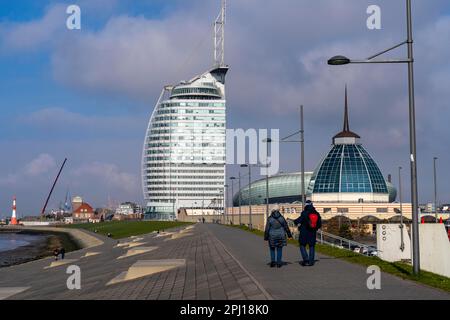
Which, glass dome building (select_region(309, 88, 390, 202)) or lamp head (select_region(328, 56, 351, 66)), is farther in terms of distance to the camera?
glass dome building (select_region(309, 88, 390, 202))

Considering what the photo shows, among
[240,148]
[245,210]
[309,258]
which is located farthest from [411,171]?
[245,210]

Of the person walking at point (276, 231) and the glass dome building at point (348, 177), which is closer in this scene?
the person walking at point (276, 231)

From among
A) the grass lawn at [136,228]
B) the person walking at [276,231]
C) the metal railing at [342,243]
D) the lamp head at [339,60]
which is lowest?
the grass lawn at [136,228]

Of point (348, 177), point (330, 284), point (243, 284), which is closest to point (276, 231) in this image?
point (330, 284)

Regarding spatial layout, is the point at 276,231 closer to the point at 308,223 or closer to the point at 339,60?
the point at 308,223

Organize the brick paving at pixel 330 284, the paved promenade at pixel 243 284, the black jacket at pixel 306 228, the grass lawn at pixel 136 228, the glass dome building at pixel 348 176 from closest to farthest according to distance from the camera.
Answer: the brick paving at pixel 330 284 < the paved promenade at pixel 243 284 < the black jacket at pixel 306 228 < the grass lawn at pixel 136 228 < the glass dome building at pixel 348 176

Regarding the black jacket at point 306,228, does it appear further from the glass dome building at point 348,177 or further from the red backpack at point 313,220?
the glass dome building at point 348,177

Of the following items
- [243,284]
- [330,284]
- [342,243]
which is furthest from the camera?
[342,243]

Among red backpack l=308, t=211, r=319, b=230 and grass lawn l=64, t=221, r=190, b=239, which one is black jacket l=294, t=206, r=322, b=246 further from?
grass lawn l=64, t=221, r=190, b=239

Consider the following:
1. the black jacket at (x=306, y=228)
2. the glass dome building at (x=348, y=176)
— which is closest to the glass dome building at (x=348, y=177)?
the glass dome building at (x=348, y=176)

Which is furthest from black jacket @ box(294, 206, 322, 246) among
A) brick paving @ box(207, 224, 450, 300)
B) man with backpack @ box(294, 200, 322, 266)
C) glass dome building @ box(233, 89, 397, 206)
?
glass dome building @ box(233, 89, 397, 206)

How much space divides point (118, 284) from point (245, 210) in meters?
135

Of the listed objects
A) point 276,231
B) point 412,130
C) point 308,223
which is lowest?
point 276,231
